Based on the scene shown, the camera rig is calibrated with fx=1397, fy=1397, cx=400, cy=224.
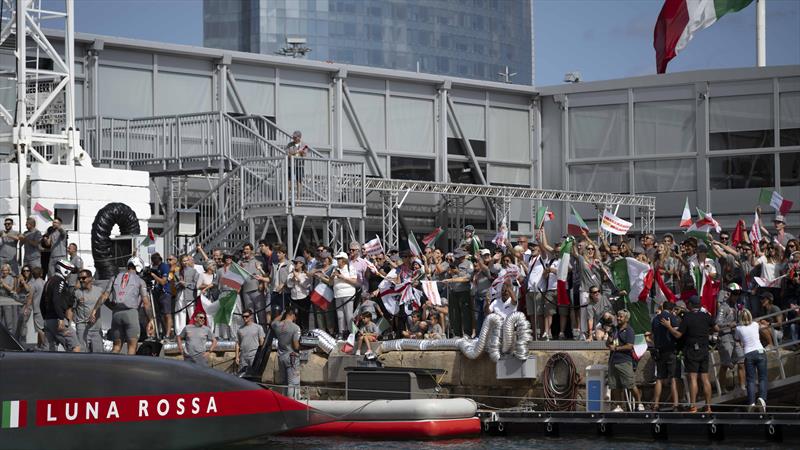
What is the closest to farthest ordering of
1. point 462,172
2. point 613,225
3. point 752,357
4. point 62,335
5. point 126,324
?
point 752,357 → point 126,324 → point 62,335 → point 613,225 → point 462,172

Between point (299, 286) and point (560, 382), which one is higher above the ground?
point (299, 286)

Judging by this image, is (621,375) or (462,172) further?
(462,172)

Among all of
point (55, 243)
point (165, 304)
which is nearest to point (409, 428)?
point (165, 304)


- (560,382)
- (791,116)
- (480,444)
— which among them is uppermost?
(791,116)

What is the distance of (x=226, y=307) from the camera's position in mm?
25906

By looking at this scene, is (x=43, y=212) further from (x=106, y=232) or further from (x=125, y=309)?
(x=125, y=309)

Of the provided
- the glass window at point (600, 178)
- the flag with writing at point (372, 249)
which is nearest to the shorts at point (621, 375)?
the flag with writing at point (372, 249)

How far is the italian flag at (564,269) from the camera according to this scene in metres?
22.8

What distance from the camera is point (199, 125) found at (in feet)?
121

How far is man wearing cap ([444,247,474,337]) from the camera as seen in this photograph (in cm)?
2448

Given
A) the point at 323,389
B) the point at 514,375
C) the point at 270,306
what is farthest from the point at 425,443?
the point at 270,306

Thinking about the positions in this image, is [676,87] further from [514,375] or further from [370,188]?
[514,375]

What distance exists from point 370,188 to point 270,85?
18.4 ft

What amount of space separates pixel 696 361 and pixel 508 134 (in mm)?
24539
